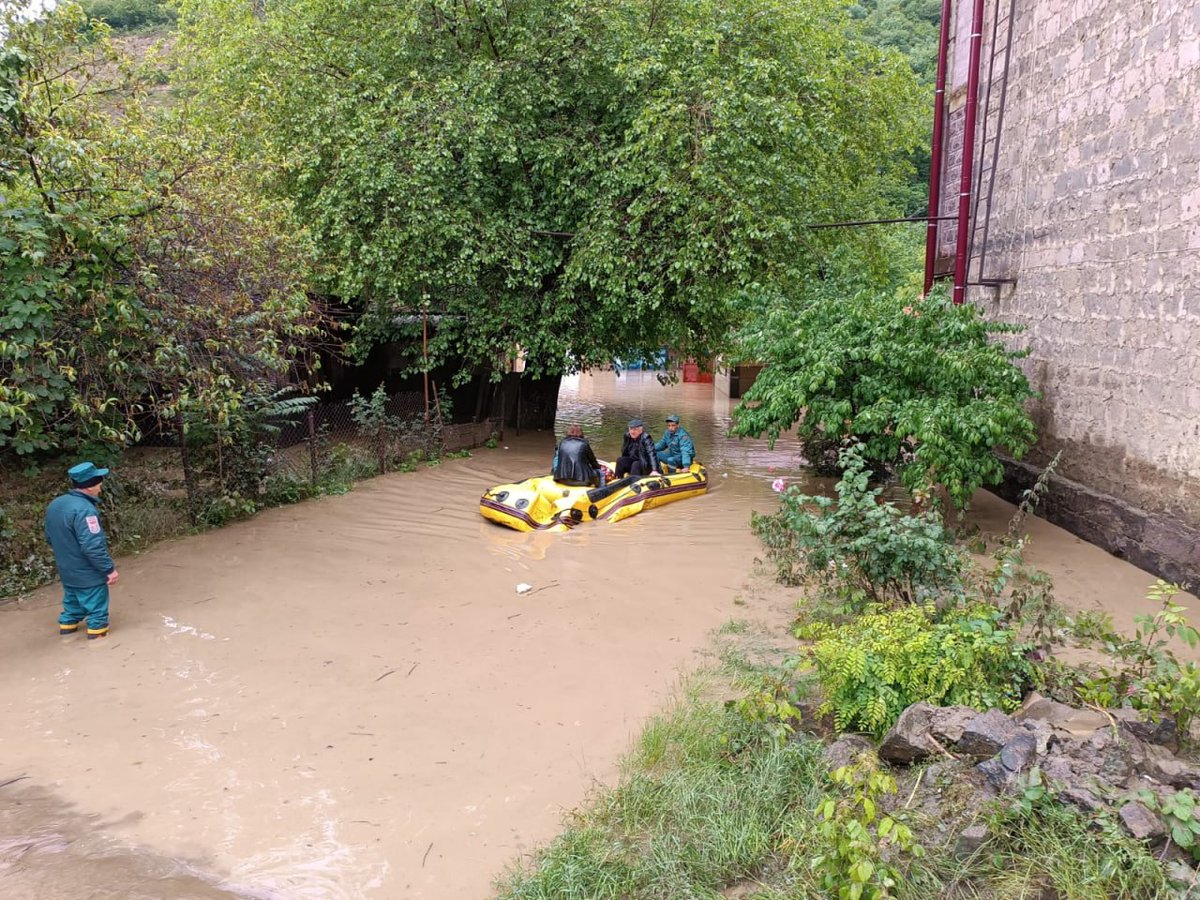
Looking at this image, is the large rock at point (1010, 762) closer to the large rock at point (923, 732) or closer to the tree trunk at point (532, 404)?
the large rock at point (923, 732)

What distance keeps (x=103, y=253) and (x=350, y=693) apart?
187 inches

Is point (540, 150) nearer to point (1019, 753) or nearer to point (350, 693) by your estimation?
point (350, 693)

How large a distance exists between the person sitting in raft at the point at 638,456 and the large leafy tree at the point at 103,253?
4.76 metres

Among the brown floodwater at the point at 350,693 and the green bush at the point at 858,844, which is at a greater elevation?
the green bush at the point at 858,844

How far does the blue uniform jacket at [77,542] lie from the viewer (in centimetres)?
657

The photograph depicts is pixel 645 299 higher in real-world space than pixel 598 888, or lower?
higher

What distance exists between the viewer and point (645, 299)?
13102 mm

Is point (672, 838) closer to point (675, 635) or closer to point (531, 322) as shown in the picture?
point (675, 635)

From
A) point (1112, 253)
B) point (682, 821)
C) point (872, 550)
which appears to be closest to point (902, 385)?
point (1112, 253)

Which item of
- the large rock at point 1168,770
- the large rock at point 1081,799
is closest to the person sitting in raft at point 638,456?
the large rock at point 1168,770

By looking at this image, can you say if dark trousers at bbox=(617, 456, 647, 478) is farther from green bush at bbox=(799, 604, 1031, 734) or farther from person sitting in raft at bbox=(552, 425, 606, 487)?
green bush at bbox=(799, 604, 1031, 734)

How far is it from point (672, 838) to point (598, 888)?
47 centimetres

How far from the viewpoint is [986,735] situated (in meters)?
4.10

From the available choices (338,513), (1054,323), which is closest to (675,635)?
(338,513)
